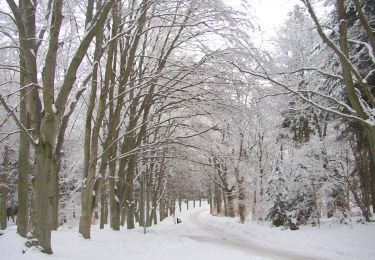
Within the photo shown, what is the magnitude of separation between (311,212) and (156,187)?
51.6 feet

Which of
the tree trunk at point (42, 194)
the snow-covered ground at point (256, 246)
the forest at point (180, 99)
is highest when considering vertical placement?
the forest at point (180, 99)

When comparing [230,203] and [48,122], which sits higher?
[48,122]

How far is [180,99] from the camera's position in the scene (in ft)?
46.8

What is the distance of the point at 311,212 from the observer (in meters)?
23.0

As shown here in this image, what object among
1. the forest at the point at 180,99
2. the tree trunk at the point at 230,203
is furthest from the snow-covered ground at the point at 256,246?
the tree trunk at the point at 230,203

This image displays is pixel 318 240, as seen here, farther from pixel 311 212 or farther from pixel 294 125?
pixel 294 125

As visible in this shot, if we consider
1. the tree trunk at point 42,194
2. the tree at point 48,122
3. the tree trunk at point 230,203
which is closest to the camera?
the tree at point 48,122

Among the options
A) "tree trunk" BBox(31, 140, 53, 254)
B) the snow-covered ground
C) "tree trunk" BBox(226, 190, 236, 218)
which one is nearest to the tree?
"tree trunk" BBox(31, 140, 53, 254)

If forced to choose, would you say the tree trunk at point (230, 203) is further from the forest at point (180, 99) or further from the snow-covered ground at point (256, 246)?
the snow-covered ground at point (256, 246)

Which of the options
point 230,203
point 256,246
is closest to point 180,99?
point 256,246

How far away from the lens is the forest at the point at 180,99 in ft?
23.3

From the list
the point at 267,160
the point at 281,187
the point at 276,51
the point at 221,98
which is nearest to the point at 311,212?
the point at 281,187

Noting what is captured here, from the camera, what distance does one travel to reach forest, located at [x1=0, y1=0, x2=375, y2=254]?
7113 mm

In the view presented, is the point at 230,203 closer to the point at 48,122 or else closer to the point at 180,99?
the point at 180,99
